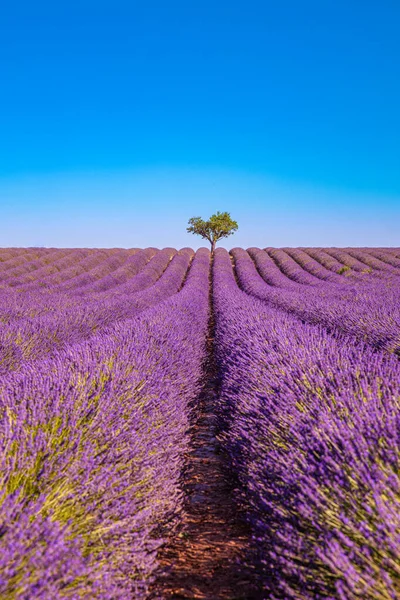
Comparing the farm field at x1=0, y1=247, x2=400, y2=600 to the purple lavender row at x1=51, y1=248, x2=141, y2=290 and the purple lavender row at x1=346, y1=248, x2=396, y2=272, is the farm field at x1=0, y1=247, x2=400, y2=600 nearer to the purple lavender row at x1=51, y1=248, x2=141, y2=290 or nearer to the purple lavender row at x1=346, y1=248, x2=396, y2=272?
the purple lavender row at x1=51, y1=248, x2=141, y2=290

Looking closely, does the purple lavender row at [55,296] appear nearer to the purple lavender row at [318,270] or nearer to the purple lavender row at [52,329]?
the purple lavender row at [52,329]

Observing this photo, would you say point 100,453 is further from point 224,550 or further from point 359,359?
point 359,359

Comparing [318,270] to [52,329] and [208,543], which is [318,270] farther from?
[208,543]

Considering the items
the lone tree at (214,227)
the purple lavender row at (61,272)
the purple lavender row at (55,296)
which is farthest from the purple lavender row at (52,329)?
the lone tree at (214,227)

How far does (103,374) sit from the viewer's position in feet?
9.00

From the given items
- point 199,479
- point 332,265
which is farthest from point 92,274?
point 199,479

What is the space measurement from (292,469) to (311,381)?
2.63 ft

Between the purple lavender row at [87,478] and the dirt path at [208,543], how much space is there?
0.12 m

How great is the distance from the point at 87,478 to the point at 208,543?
3.38 feet

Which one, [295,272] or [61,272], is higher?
[295,272]

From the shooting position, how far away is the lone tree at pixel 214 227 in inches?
1373

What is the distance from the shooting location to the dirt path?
1852 millimetres

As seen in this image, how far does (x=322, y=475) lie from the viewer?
1562mm

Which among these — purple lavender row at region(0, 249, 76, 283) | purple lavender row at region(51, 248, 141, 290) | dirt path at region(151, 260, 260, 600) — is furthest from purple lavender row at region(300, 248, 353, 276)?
dirt path at region(151, 260, 260, 600)
